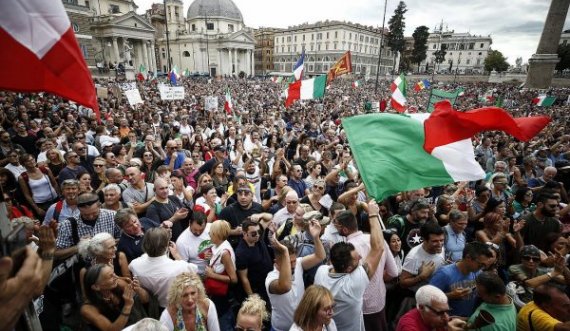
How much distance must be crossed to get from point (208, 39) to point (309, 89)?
79.0 meters

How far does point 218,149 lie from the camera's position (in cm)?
639

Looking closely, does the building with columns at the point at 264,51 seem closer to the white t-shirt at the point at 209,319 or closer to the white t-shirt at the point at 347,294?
the white t-shirt at the point at 347,294

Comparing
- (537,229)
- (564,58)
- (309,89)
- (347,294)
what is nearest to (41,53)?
(347,294)

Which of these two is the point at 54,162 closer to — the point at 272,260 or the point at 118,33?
the point at 272,260

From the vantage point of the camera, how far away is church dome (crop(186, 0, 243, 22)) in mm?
84562

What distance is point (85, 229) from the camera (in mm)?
3545

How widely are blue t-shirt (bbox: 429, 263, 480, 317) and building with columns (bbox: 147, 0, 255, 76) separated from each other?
8238 centimetres

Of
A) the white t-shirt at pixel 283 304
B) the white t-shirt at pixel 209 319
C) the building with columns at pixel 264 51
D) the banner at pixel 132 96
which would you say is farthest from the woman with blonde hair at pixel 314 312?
the building with columns at pixel 264 51

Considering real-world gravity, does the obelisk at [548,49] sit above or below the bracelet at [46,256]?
above

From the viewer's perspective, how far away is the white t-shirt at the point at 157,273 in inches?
106

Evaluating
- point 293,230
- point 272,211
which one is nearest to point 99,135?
point 272,211

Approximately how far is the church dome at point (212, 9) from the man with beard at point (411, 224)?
93.2 metres

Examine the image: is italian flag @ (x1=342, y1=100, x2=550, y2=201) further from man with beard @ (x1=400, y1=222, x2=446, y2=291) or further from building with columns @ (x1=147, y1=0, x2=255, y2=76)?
building with columns @ (x1=147, y1=0, x2=255, y2=76)

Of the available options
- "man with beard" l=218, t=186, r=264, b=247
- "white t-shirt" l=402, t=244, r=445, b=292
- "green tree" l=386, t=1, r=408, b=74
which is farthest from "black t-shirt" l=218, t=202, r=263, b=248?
"green tree" l=386, t=1, r=408, b=74
